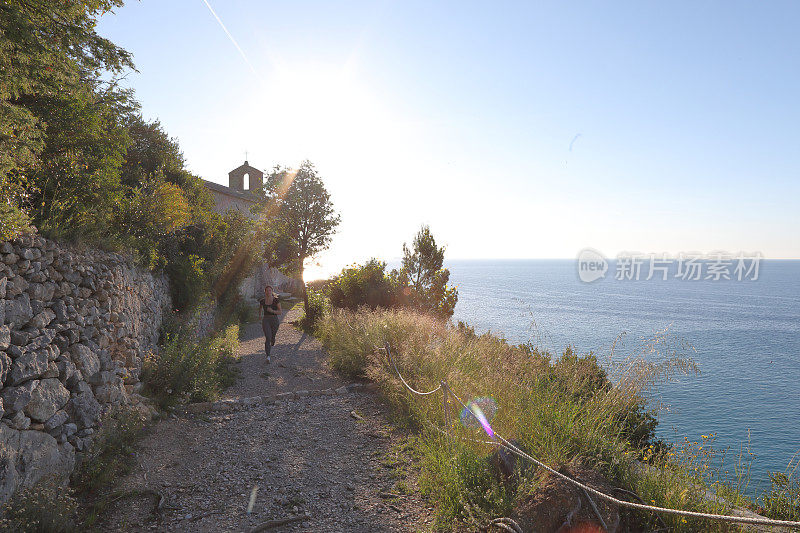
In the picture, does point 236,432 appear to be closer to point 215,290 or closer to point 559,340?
point 215,290

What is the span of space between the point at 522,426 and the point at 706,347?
4118 cm

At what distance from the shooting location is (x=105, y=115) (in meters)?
6.98

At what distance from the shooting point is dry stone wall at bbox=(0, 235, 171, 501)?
3.83 m

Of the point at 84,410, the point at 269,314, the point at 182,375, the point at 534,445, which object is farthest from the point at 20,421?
the point at 269,314

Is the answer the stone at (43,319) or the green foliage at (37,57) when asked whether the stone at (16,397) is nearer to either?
the stone at (43,319)

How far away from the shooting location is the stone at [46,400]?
4039mm

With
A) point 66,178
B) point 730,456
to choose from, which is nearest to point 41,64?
point 66,178

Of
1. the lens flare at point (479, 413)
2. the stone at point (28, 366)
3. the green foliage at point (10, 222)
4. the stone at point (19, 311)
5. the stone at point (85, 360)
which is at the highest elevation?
the green foliage at point (10, 222)

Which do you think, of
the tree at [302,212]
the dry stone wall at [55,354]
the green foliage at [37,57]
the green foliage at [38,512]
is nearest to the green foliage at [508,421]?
the green foliage at [38,512]

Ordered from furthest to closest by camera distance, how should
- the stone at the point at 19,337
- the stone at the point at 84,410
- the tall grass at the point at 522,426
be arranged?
1. the stone at the point at 84,410
2. the tall grass at the point at 522,426
3. the stone at the point at 19,337

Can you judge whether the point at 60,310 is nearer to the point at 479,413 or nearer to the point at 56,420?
the point at 56,420

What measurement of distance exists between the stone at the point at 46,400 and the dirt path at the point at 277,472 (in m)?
1.22

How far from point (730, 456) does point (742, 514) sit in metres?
13.9

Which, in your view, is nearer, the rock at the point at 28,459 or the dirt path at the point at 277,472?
the rock at the point at 28,459
